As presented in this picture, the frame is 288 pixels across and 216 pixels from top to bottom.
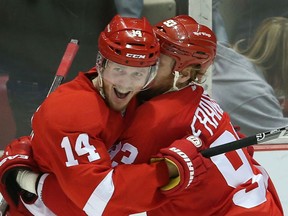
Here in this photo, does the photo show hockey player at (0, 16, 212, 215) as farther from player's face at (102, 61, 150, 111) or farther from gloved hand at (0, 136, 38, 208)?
gloved hand at (0, 136, 38, 208)

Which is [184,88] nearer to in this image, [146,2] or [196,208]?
[196,208]

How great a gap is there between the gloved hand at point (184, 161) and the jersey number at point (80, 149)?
0.47 feet

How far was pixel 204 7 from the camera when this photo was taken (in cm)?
290

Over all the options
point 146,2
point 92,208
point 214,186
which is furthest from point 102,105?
point 146,2

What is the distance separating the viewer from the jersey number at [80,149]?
1.43 meters

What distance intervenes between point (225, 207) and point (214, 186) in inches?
2.7

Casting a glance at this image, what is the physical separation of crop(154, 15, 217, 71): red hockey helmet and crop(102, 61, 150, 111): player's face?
10 cm

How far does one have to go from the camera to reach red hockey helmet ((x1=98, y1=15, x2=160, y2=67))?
4.75 feet

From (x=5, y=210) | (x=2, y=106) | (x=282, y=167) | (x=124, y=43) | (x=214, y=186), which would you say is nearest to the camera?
(x=124, y=43)

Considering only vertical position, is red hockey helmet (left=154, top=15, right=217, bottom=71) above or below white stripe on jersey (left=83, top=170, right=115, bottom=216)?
above

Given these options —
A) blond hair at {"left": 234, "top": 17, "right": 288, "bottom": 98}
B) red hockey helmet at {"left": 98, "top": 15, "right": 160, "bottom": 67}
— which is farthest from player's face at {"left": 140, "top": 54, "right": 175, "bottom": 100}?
blond hair at {"left": 234, "top": 17, "right": 288, "bottom": 98}

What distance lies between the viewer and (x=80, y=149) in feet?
4.68

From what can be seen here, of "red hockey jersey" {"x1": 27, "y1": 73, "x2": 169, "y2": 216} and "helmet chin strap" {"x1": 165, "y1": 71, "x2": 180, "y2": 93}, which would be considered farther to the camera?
"helmet chin strap" {"x1": 165, "y1": 71, "x2": 180, "y2": 93}

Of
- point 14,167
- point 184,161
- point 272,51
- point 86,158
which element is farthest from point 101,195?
point 272,51
